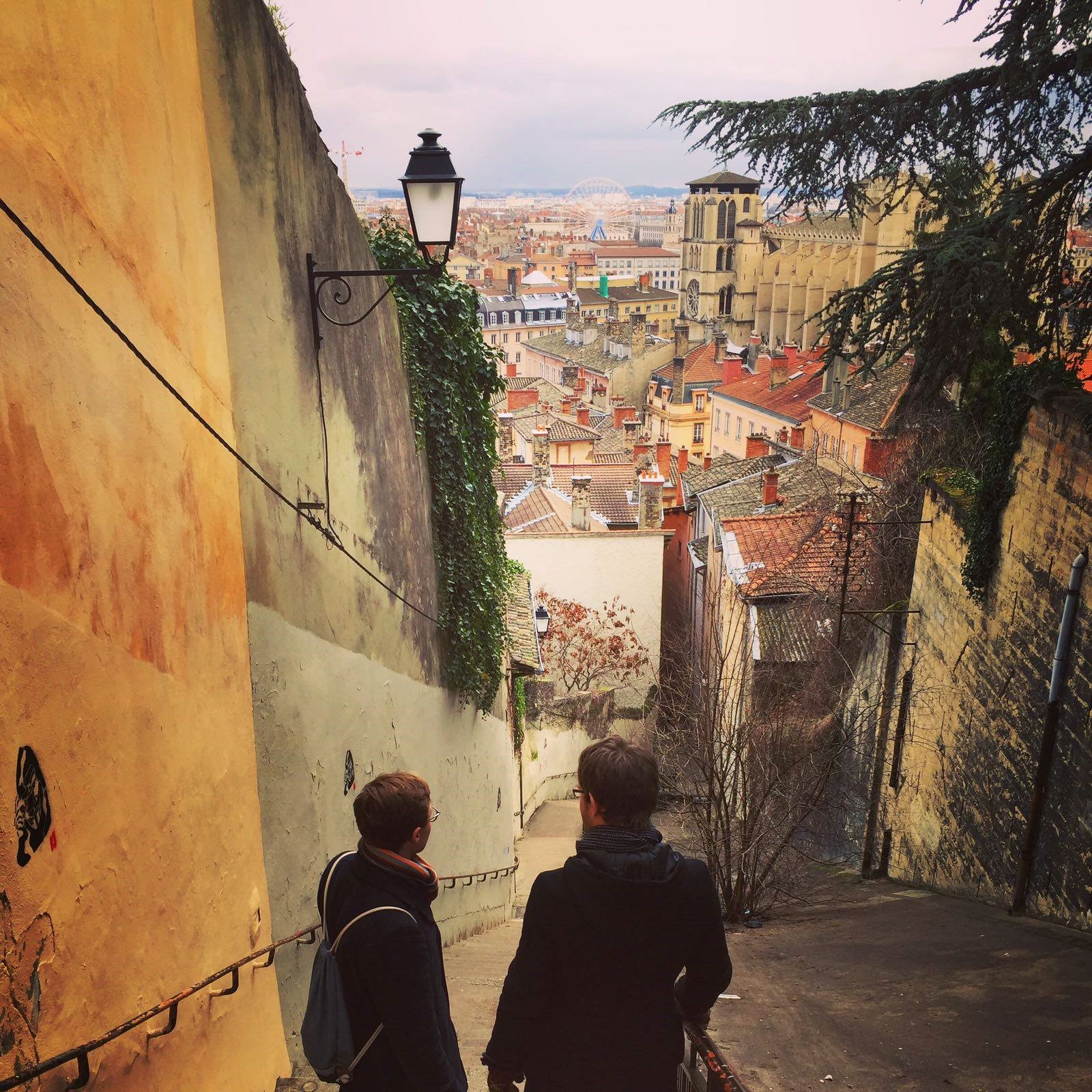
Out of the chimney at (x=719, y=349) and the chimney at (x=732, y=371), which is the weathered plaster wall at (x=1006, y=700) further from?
the chimney at (x=719, y=349)

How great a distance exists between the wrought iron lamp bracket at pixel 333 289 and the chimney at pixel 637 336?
194ft

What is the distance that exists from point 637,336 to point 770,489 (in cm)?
4457

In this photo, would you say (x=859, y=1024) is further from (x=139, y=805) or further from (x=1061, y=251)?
(x=1061, y=251)

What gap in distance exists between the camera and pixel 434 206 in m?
5.52

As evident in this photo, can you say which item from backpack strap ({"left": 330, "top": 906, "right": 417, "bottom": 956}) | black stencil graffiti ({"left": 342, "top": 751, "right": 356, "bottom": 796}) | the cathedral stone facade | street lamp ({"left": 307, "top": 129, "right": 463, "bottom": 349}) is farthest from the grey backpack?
the cathedral stone facade

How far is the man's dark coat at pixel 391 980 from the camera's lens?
2.89 m

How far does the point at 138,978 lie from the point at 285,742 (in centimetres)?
170

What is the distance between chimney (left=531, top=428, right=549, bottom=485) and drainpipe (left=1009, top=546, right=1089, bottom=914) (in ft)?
72.9

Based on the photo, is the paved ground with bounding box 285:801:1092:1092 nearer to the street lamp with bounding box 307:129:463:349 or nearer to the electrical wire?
the electrical wire

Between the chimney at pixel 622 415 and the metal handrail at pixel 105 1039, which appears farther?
the chimney at pixel 622 415

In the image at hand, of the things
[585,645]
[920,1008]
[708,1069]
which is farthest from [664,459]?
[708,1069]

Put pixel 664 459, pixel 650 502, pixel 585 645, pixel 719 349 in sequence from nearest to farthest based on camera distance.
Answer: pixel 585 645, pixel 650 502, pixel 664 459, pixel 719 349

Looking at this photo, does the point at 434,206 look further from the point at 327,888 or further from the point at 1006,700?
the point at 1006,700

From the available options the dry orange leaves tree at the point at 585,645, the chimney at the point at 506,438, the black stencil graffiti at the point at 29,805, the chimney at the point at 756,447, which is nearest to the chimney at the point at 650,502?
the dry orange leaves tree at the point at 585,645
